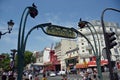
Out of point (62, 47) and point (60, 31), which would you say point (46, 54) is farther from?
point (60, 31)

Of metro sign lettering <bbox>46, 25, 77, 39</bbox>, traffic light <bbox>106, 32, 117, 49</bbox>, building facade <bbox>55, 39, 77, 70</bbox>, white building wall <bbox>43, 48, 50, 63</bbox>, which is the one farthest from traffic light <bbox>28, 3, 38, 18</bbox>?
white building wall <bbox>43, 48, 50, 63</bbox>

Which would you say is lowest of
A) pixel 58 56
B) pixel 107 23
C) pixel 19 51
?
pixel 19 51

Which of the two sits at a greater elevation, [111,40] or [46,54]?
[46,54]

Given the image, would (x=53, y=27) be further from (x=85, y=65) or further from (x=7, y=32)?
(x=85, y=65)

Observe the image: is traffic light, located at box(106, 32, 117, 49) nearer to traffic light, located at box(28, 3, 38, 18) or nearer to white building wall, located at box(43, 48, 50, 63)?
traffic light, located at box(28, 3, 38, 18)

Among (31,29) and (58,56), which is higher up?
(58,56)

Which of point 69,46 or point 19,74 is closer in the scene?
point 19,74

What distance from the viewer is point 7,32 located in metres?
16.6

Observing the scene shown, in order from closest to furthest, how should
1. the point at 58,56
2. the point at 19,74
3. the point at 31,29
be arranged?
the point at 19,74 < the point at 31,29 < the point at 58,56

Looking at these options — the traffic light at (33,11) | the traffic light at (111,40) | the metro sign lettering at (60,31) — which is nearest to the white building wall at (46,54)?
the metro sign lettering at (60,31)

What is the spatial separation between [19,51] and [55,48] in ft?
288

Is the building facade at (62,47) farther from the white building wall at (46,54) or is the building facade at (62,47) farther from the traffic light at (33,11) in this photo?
the traffic light at (33,11)

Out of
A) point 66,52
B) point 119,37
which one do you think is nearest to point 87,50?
point 66,52

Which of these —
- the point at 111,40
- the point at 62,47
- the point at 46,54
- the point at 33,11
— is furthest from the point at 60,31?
the point at 46,54
